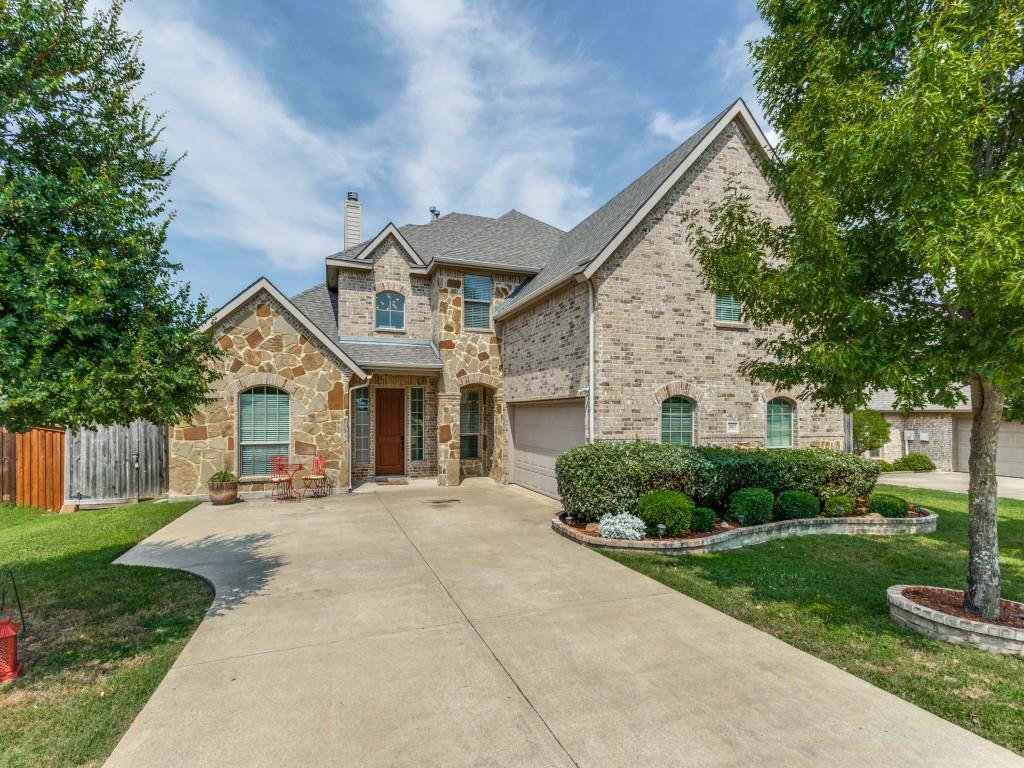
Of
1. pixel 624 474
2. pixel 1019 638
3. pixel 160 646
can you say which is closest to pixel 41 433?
pixel 160 646

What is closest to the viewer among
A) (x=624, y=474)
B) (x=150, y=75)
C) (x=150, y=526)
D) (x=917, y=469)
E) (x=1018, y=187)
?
(x=1018, y=187)

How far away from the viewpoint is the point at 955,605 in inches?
200

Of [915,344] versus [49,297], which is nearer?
[49,297]

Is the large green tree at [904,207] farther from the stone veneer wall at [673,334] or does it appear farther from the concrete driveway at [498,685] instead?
the stone veneer wall at [673,334]

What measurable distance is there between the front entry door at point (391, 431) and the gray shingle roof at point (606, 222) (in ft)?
14.4

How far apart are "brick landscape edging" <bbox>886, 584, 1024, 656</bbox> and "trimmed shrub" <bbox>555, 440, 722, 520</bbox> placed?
3.75 metres

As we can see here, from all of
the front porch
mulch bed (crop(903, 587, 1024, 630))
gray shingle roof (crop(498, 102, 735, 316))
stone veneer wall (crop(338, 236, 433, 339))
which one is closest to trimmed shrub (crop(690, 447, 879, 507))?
mulch bed (crop(903, 587, 1024, 630))

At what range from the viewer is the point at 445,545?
781cm

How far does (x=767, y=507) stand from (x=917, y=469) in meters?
14.6

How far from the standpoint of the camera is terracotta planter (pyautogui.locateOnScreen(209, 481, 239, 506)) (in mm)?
11273

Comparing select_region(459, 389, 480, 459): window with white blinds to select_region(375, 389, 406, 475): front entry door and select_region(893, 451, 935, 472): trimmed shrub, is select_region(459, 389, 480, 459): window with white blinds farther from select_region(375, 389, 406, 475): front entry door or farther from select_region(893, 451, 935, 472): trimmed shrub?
select_region(893, 451, 935, 472): trimmed shrub

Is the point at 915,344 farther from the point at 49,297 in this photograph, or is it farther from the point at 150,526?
the point at 150,526

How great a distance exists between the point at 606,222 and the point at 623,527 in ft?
27.3

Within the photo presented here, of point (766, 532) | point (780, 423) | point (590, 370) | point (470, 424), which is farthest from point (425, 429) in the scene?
point (766, 532)
